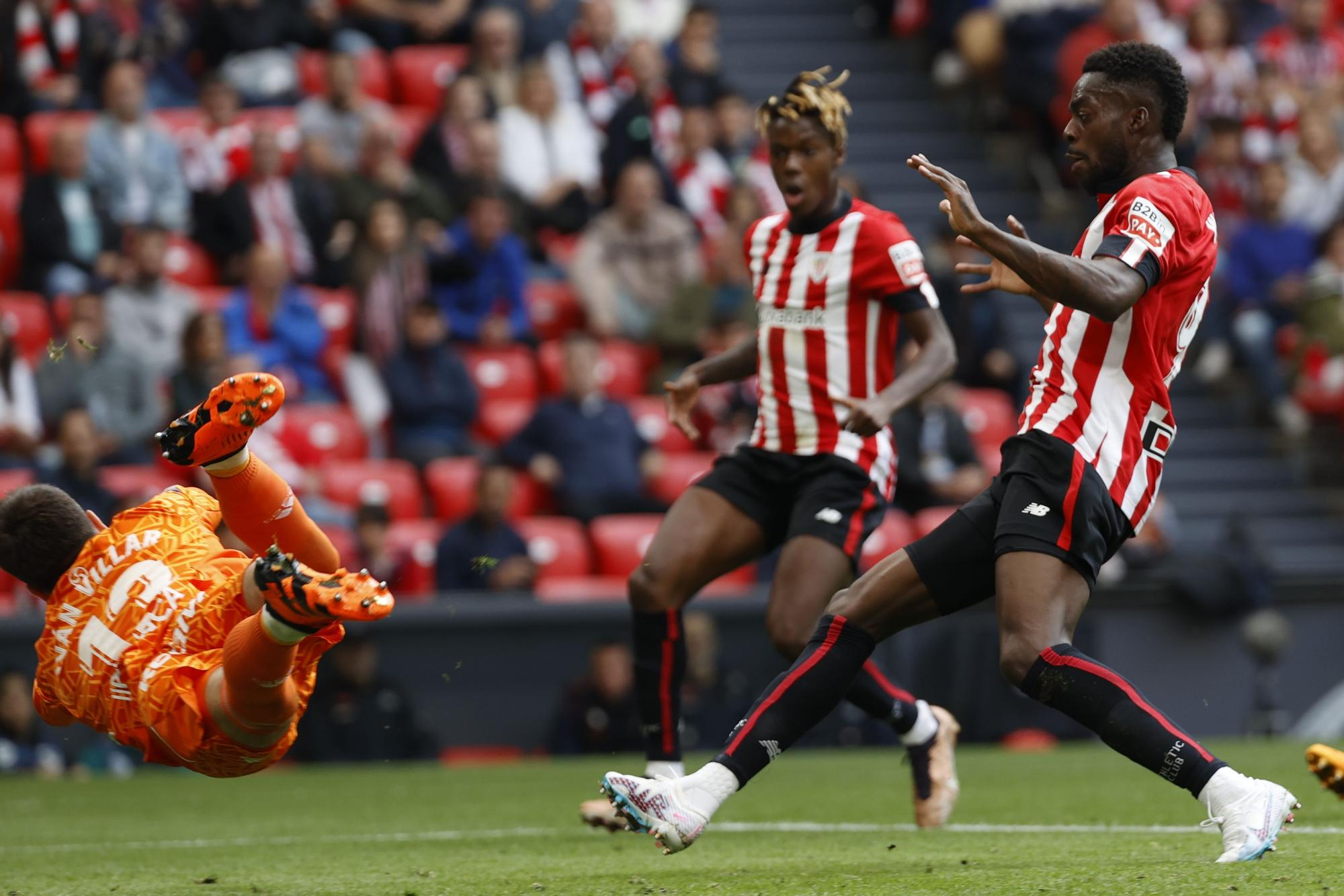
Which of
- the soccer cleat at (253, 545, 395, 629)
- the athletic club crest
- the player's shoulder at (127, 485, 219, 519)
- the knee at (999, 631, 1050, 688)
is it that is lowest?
the knee at (999, 631, 1050, 688)

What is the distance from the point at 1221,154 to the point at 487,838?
33.1ft

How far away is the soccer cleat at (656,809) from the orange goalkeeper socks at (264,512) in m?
1.29

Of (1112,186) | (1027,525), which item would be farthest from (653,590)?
(1112,186)

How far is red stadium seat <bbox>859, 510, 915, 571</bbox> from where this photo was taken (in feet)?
38.9

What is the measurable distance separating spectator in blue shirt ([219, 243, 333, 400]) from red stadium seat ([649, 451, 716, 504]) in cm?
231

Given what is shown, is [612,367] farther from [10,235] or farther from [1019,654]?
[1019,654]

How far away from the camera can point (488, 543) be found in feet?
37.0

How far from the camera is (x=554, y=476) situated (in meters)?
12.1

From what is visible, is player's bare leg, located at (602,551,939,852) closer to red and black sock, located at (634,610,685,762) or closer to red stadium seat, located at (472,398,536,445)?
red and black sock, located at (634,610,685,762)

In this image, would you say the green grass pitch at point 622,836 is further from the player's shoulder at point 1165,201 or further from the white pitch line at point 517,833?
the player's shoulder at point 1165,201

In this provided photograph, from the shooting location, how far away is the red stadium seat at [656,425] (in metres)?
12.7

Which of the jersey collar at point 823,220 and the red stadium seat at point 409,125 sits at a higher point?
the jersey collar at point 823,220

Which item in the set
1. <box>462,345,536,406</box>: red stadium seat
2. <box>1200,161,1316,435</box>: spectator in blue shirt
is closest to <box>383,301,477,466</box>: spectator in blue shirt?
<box>462,345,536,406</box>: red stadium seat

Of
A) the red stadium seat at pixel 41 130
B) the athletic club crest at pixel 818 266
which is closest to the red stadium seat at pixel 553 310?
the red stadium seat at pixel 41 130
